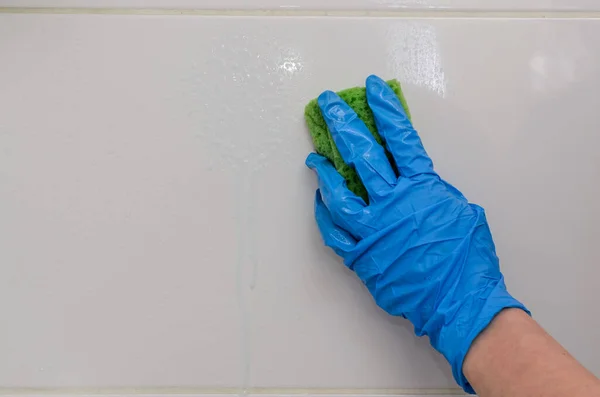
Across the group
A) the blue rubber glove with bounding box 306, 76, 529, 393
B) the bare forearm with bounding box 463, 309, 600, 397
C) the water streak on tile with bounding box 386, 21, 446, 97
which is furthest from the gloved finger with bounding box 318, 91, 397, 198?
the bare forearm with bounding box 463, 309, 600, 397

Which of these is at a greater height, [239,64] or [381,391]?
[239,64]

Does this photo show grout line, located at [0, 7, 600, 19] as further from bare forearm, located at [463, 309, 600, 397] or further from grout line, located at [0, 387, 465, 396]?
grout line, located at [0, 387, 465, 396]

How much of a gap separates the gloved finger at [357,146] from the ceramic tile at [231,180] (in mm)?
56

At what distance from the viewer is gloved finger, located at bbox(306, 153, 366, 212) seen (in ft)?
2.13

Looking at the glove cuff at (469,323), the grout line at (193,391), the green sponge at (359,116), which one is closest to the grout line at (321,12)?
the green sponge at (359,116)

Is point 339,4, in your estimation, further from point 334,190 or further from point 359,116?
point 334,190

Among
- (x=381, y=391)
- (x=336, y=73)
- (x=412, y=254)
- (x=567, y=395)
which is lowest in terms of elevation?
(x=381, y=391)

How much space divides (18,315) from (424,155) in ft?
2.06

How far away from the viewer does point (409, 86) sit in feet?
2.39

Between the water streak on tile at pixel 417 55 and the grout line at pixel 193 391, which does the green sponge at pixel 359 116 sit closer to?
the water streak on tile at pixel 417 55

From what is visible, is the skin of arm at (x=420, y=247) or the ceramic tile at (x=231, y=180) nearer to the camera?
the skin of arm at (x=420, y=247)

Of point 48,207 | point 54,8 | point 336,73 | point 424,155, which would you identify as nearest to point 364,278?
point 424,155

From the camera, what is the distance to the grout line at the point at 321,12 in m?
0.71

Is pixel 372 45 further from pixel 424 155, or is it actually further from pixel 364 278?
pixel 364 278
